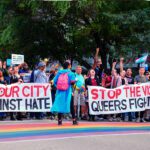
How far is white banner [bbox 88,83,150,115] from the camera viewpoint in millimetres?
17344

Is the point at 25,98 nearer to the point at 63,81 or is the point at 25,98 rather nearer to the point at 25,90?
the point at 25,90

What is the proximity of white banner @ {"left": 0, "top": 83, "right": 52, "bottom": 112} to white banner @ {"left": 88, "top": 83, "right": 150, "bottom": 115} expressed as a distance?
146cm

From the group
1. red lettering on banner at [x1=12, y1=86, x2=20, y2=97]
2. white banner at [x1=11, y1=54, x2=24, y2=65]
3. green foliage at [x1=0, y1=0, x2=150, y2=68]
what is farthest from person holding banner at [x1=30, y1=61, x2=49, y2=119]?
green foliage at [x1=0, y1=0, x2=150, y2=68]

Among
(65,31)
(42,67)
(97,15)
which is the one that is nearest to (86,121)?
(42,67)

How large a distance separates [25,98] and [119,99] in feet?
10.1

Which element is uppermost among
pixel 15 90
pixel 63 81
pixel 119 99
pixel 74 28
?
pixel 74 28

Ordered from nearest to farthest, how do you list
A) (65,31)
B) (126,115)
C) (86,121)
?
(86,121) → (126,115) → (65,31)

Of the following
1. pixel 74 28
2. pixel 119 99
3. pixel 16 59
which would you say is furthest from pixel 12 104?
pixel 74 28

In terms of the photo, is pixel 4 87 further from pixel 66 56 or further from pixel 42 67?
pixel 66 56

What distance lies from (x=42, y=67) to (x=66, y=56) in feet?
47.2

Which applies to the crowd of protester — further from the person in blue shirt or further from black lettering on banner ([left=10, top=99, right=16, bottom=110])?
black lettering on banner ([left=10, top=99, right=16, bottom=110])

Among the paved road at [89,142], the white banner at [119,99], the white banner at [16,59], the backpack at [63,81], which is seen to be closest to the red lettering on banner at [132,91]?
the white banner at [119,99]

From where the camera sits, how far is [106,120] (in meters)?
17.4

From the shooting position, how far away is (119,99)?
17.5 m
